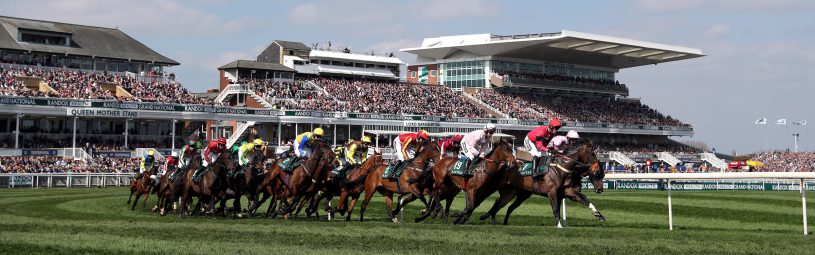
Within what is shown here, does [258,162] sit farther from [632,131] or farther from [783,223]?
[632,131]

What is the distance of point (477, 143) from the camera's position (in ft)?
53.2

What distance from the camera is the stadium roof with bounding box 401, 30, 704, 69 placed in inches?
2817

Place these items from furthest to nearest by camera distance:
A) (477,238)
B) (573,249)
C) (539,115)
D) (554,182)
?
(539,115) < (554,182) < (477,238) < (573,249)

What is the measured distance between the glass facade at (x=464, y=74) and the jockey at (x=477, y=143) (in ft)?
198

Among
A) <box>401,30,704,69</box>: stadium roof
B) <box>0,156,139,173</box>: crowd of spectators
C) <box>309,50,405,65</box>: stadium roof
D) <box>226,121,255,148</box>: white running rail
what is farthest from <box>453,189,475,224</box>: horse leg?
<box>309,50,405,65</box>: stadium roof

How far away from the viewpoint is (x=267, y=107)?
190 ft

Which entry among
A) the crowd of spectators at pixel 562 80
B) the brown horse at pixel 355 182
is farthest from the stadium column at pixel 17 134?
the crowd of spectators at pixel 562 80

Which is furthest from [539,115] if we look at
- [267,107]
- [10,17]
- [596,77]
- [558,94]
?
[10,17]

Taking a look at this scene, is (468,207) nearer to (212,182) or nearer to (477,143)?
(477,143)

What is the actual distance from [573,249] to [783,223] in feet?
28.6

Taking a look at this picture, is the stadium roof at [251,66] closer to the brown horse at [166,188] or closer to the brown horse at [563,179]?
the brown horse at [166,188]

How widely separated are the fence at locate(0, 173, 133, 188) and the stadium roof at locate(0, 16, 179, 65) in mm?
→ 17025

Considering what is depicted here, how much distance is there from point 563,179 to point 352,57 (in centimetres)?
5916

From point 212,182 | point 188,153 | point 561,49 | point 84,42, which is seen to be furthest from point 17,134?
point 561,49
